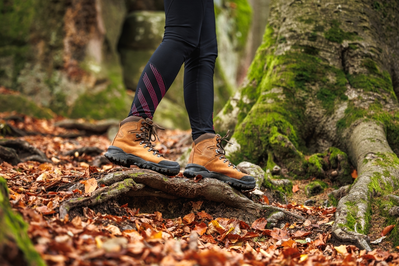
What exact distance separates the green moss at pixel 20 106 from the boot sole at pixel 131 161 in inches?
231

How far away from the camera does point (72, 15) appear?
324 inches

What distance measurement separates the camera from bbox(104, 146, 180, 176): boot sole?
7.80 ft

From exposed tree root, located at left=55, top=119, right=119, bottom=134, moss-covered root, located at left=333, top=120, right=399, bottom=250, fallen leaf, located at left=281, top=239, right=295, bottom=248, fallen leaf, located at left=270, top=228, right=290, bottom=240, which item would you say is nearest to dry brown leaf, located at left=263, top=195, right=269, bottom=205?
fallen leaf, located at left=270, top=228, right=290, bottom=240

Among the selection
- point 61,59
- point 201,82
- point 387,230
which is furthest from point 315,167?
point 61,59

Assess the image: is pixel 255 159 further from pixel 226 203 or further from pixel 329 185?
pixel 226 203

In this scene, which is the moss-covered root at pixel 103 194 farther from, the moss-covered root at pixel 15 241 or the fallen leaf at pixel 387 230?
the fallen leaf at pixel 387 230

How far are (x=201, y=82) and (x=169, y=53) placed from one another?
381 mm

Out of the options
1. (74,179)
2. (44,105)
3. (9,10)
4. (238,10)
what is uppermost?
(238,10)

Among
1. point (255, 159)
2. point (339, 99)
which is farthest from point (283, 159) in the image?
point (339, 99)

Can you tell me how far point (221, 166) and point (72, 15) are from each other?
290 inches

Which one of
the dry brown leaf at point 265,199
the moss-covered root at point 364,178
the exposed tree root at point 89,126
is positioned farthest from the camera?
the exposed tree root at point 89,126

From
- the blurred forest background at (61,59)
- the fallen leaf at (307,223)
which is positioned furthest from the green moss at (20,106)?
the fallen leaf at (307,223)

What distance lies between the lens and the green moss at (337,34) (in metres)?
3.76

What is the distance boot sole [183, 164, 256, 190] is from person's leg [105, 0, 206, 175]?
15cm
